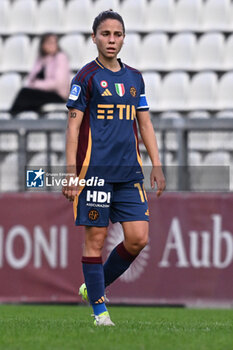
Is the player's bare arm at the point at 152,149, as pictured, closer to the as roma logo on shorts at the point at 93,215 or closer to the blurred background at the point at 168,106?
the as roma logo on shorts at the point at 93,215

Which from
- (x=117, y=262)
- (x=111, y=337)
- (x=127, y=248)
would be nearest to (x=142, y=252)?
(x=117, y=262)

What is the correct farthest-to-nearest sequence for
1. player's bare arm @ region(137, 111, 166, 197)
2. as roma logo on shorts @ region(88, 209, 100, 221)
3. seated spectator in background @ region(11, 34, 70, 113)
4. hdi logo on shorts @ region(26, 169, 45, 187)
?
seated spectator in background @ region(11, 34, 70, 113) → hdi logo on shorts @ region(26, 169, 45, 187) → player's bare arm @ region(137, 111, 166, 197) → as roma logo on shorts @ region(88, 209, 100, 221)

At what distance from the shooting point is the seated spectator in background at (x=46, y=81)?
35.3 feet

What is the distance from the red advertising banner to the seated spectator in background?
9.93ft

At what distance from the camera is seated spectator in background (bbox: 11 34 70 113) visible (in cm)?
1076

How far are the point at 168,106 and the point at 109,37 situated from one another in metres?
7.21

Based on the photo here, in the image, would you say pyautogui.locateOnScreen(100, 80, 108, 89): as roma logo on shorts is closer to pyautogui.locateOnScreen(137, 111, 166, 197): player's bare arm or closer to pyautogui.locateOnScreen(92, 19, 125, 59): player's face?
pyautogui.locateOnScreen(92, 19, 125, 59): player's face

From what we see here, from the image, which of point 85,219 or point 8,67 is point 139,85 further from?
point 8,67

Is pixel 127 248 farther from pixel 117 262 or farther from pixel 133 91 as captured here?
pixel 133 91

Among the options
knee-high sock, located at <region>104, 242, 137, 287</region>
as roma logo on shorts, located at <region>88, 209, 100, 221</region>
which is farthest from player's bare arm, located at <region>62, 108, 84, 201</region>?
knee-high sock, located at <region>104, 242, 137, 287</region>

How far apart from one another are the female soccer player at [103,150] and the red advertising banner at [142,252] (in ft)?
11.7

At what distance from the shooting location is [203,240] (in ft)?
25.4

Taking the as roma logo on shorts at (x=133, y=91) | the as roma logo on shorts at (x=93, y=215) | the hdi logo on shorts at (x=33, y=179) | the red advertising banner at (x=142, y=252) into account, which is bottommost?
the red advertising banner at (x=142, y=252)

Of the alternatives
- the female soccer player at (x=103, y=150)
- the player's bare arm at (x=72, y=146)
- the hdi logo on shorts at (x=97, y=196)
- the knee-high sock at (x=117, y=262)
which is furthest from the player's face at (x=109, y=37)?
the knee-high sock at (x=117, y=262)
